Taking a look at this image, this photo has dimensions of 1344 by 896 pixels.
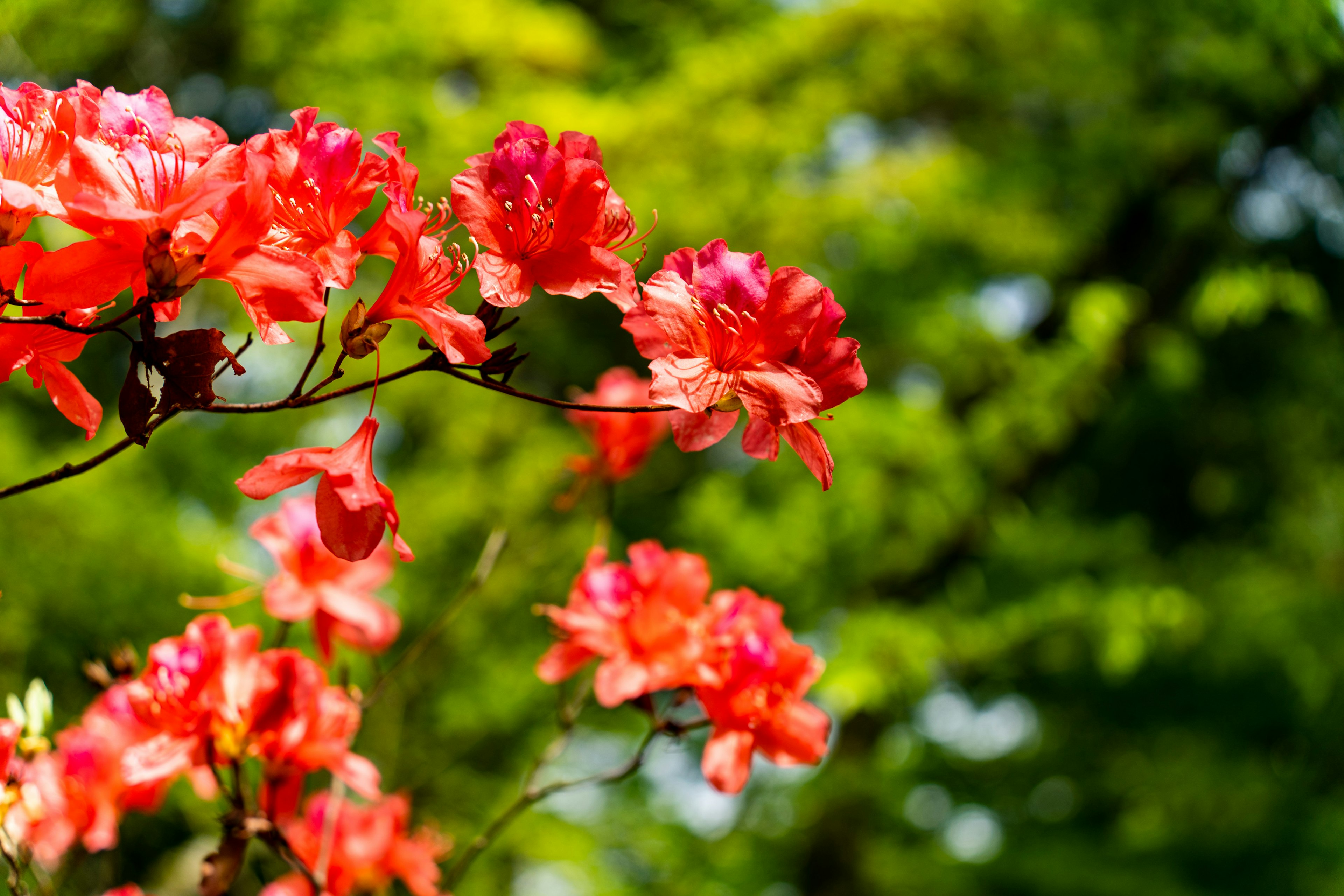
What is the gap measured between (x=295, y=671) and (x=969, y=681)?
2611 mm

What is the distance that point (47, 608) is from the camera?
1.96 m

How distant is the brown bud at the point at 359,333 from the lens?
1.35 ft

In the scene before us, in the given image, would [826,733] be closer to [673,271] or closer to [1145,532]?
[673,271]

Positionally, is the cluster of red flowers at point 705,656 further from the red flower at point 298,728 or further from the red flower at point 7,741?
the red flower at point 7,741

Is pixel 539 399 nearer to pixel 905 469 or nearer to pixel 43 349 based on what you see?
pixel 43 349

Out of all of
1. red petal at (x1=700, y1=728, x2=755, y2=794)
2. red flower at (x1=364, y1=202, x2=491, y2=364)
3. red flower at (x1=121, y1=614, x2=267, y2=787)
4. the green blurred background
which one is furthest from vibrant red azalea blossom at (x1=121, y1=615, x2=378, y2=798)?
the green blurred background

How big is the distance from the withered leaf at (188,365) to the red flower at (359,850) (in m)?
0.52

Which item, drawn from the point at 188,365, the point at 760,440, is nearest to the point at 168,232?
the point at 188,365

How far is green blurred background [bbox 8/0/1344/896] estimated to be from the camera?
2.29m

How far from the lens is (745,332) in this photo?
431 millimetres

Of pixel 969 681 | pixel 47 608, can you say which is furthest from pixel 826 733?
pixel 969 681

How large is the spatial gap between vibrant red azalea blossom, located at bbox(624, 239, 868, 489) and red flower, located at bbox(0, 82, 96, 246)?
23cm

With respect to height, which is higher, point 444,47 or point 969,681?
point 444,47

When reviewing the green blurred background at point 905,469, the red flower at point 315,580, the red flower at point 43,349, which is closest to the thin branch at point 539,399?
the red flower at point 43,349
